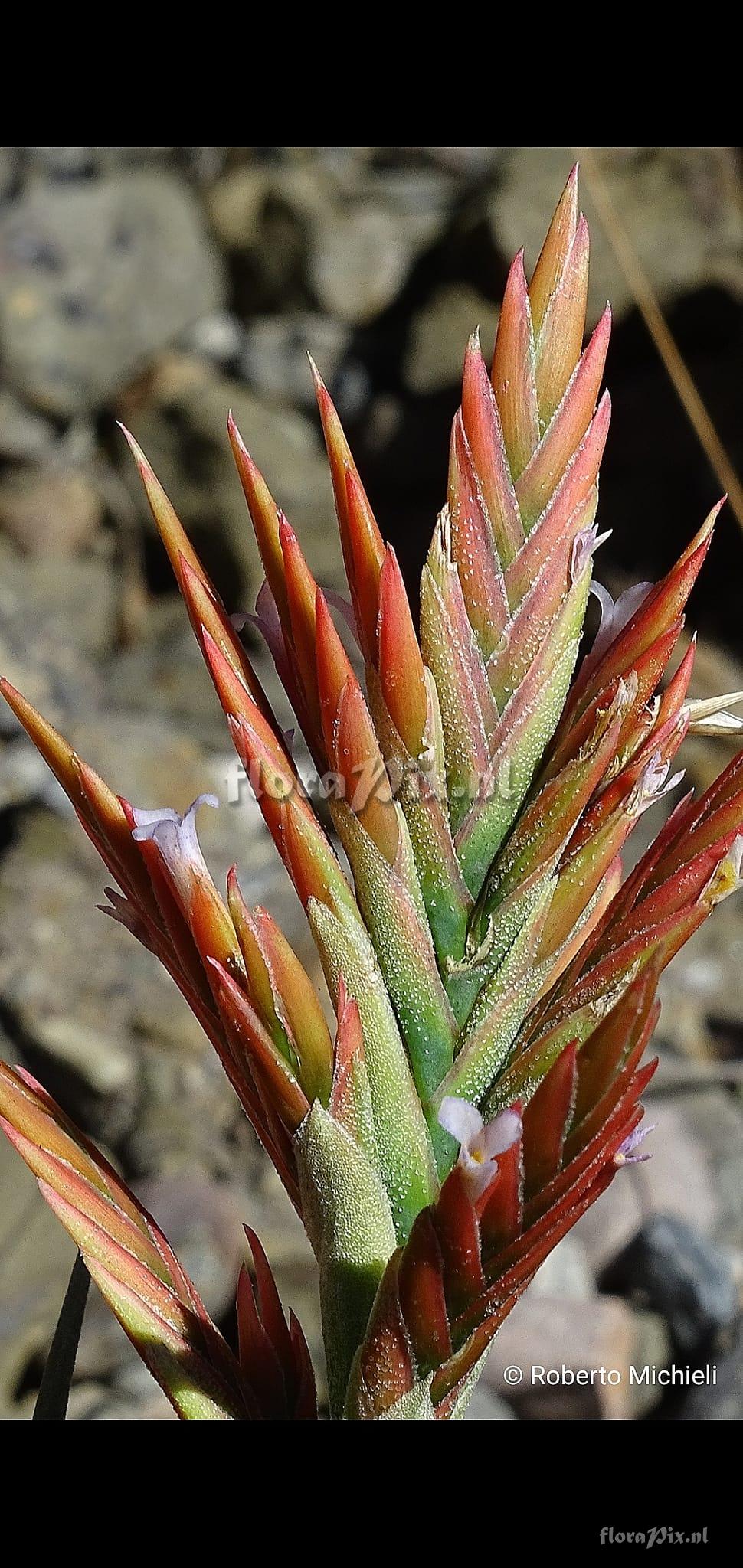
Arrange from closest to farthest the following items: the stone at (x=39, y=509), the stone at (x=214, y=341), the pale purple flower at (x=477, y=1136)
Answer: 1. the pale purple flower at (x=477, y=1136)
2. the stone at (x=39, y=509)
3. the stone at (x=214, y=341)

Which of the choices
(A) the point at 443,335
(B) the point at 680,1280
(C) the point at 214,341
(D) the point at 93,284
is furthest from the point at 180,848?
(C) the point at 214,341

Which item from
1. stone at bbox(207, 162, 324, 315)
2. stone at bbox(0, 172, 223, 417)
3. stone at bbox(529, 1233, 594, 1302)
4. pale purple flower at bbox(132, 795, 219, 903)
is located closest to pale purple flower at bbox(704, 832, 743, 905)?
pale purple flower at bbox(132, 795, 219, 903)

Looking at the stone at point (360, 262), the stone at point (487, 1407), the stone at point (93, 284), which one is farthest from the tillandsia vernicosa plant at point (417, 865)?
the stone at point (360, 262)

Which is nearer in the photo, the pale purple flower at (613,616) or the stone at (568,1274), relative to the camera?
the pale purple flower at (613,616)

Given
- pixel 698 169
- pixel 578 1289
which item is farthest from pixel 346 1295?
pixel 698 169

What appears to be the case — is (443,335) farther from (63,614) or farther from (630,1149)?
(630,1149)

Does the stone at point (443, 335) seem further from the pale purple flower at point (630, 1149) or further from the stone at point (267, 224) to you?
the pale purple flower at point (630, 1149)

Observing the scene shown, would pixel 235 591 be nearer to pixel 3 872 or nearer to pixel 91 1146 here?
pixel 3 872

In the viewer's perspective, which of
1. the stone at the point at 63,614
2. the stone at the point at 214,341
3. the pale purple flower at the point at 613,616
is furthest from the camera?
the stone at the point at 214,341
